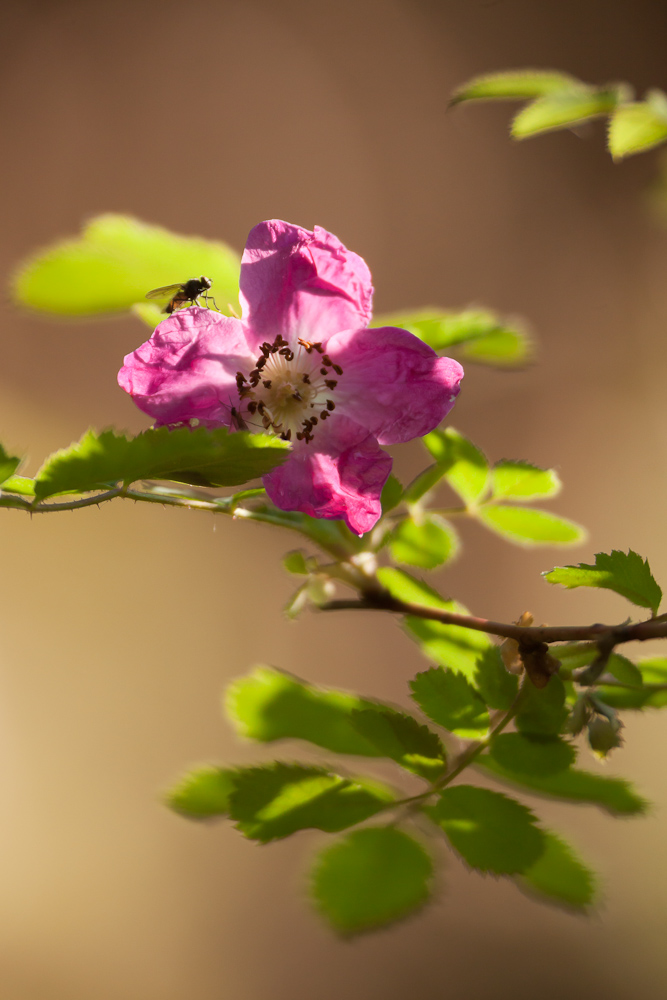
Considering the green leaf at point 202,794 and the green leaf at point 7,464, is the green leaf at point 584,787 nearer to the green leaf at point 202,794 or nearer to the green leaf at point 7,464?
the green leaf at point 202,794

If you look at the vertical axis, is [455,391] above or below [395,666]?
above

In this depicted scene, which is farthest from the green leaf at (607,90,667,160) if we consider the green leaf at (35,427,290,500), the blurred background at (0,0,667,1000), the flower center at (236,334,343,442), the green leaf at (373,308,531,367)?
the blurred background at (0,0,667,1000)

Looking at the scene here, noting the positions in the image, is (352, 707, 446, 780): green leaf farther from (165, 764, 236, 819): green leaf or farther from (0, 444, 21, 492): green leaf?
(0, 444, 21, 492): green leaf

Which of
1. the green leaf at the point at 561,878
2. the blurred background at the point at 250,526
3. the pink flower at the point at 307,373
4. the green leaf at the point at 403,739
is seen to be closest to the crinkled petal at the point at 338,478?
the pink flower at the point at 307,373

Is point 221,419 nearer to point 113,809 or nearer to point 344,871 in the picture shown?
point 344,871

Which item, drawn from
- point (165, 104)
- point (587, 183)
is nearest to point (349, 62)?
point (165, 104)

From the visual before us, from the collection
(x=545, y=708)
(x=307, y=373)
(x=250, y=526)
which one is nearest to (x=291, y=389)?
(x=307, y=373)

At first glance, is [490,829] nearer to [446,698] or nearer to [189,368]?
[446,698]
